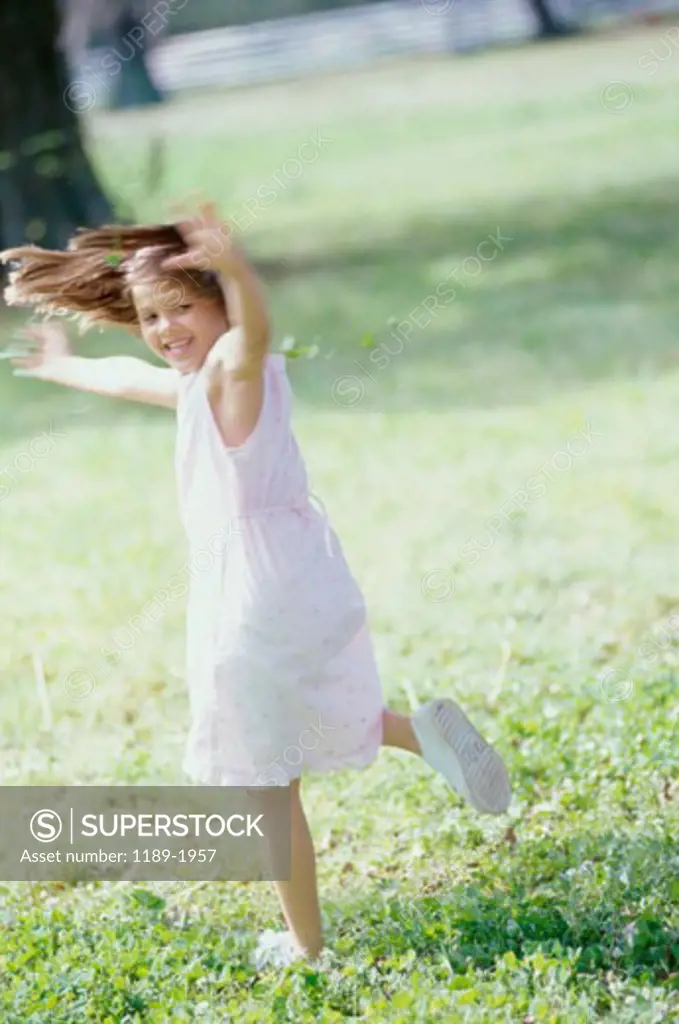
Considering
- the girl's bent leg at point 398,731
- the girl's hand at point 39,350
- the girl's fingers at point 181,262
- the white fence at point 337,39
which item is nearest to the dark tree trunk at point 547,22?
the white fence at point 337,39

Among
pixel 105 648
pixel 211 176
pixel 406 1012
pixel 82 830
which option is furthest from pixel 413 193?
pixel 406 1012

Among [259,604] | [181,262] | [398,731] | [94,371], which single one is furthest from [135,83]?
[259,604]

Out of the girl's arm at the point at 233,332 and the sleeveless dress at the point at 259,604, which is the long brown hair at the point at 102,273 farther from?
the sleeveless dress at the point at 259,604

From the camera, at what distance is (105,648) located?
5867 mm

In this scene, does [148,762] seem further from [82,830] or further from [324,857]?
[324,857]

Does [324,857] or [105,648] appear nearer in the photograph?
[324,857]

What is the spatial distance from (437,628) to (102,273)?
7.74ft

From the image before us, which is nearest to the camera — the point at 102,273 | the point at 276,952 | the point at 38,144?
the point at 276,952

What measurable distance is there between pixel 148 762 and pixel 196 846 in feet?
1.84

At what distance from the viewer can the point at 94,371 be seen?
13.0 feet

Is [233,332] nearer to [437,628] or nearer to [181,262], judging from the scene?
[181,262]

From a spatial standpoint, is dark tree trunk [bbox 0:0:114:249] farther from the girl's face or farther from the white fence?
the white fence

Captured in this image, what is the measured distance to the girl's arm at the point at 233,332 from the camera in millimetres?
3186

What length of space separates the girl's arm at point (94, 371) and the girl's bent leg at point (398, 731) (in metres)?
0.79
